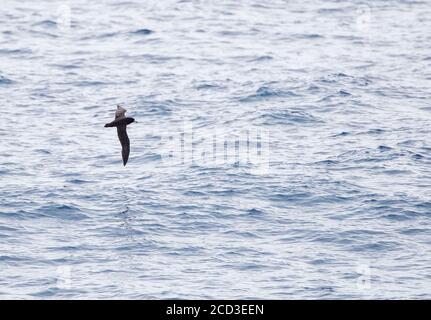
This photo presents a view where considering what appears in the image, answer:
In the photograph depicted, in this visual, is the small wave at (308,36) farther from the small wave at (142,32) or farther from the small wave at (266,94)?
the small wave at (266,94)

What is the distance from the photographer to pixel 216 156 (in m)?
39.7

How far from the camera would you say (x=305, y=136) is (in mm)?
41531

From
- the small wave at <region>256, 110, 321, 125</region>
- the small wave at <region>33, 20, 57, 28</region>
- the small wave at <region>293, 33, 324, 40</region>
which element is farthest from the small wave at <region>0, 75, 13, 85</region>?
the small wave at <region>293, 33, 324, 40</region>

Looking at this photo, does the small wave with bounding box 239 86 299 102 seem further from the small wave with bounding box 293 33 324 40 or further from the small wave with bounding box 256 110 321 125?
the small wave with bounding box 293 33 324 40

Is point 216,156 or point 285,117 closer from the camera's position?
point 216,156

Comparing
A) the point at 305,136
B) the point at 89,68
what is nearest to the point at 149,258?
the point at 305,136

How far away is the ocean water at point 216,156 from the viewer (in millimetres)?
31000

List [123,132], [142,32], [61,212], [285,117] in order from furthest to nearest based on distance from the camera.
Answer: [142,32], [285,117], [61,212], [123,132]

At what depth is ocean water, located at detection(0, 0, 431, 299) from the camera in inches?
1220

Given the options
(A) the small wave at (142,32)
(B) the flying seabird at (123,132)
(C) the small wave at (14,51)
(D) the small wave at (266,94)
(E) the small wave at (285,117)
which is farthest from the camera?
(A) the small wave at (142,32)

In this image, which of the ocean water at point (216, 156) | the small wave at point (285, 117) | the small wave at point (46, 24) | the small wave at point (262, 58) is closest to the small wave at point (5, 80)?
the ocean water at point (216, 156)

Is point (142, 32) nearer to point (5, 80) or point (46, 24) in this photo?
point (46, 24)

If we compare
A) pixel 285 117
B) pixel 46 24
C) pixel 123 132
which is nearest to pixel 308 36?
pixel 46 24
